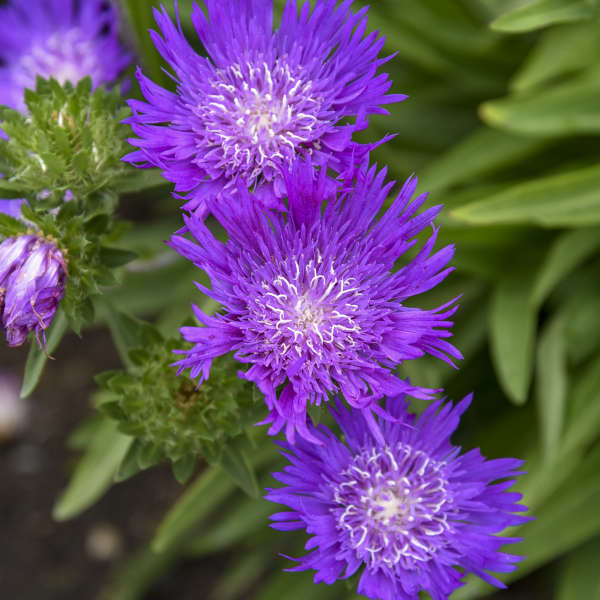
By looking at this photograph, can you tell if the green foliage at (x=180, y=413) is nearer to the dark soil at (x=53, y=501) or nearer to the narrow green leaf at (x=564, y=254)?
the narrow green leaf at (x=564, y=254)

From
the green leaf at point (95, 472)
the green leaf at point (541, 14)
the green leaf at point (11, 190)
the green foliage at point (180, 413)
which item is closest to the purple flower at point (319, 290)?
the green foliage at point (180, 413)

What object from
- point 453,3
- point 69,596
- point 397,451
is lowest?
point 69,596

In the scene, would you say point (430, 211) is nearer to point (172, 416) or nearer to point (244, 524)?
point (172, 416)

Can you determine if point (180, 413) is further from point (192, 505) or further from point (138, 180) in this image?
point (192, 505)

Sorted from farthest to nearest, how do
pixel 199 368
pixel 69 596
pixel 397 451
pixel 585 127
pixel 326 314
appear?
pixel 69 596 → pixel 585 127 → pixel 397 451 → pixel 326 314 → pixel 199 368

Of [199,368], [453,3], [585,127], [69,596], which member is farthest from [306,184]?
[69,596]

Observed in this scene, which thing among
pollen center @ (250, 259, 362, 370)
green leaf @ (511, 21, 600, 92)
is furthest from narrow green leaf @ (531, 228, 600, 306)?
pollen center @ (250, 259, 362, 370)
